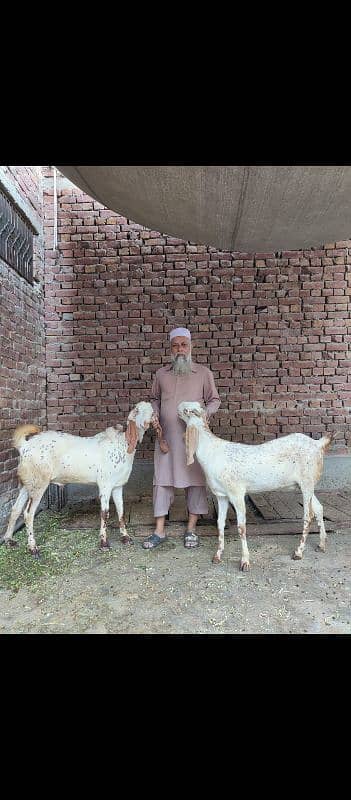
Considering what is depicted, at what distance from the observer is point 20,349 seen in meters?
4.56

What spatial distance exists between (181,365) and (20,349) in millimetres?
1784

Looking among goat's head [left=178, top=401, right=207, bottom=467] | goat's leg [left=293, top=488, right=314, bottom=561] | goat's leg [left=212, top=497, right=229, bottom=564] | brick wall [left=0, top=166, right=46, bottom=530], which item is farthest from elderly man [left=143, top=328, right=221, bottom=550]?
brick wall [left=0, top=166, right=46, bottom=530]

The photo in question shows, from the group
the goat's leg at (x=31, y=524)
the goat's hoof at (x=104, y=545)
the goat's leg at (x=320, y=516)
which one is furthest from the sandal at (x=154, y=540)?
the goat's leg at (x=320, y=516)

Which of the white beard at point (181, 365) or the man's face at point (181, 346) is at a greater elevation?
the man's face at point (181, 346)

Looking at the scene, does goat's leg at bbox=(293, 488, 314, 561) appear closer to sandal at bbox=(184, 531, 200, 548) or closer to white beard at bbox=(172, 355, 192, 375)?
sandal at bbox=(184, 531, 200, 548)

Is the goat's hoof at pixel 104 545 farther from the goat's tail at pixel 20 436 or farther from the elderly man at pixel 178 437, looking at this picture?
the goat's tail at pixel 20 436

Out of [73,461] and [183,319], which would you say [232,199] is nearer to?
[73,461]

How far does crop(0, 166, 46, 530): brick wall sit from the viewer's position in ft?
13.3

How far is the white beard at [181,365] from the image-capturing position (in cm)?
386

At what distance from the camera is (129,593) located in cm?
280

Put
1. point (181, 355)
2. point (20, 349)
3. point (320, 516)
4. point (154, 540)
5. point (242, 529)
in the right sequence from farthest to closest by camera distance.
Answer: point (20, 349)
point (181, 355)
point (154, 540)
point (320, 516)
point (242, 529)

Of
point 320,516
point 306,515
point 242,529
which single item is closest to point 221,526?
point 242,529

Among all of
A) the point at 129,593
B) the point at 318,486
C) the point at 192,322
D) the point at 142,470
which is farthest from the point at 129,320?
the point at 129,593

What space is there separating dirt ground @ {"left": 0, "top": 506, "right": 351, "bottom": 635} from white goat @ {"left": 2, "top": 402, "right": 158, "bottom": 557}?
33cm
